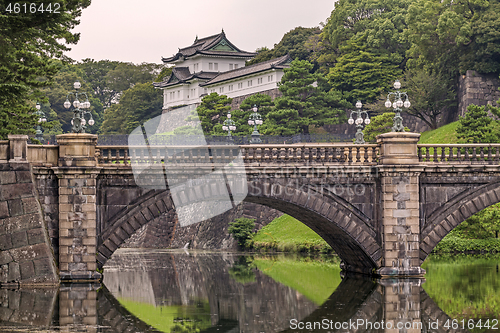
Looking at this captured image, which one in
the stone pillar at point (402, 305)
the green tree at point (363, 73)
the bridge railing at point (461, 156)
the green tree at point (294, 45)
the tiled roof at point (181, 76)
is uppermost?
the green tree at point (294, 45)

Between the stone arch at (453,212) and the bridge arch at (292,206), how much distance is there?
2.01 meters

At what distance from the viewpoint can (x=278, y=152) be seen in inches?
1123

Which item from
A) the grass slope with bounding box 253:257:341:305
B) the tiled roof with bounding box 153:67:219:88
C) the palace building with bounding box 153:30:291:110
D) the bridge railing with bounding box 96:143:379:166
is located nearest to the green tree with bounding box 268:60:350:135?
the grass slope with bounding box 253:257:341:305

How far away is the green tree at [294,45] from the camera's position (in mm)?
83625

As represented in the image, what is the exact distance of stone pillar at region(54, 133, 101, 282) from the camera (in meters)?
26.4

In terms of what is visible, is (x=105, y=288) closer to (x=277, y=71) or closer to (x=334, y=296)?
(x=334, y=296)

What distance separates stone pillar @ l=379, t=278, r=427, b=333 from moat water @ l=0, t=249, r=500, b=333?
29mm

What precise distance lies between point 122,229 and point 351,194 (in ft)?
30.4

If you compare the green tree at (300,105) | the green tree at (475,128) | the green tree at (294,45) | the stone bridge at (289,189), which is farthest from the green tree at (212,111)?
the stone bridge at (289,189)

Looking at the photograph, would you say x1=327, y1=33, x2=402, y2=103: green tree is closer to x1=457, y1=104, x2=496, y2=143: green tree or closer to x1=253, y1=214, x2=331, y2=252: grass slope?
x1=457, y1=104, x2=496, y2=143: green tree

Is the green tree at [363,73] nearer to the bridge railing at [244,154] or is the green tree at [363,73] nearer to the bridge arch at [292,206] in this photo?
the bridge railing at [244,154]

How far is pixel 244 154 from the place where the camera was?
1108 inches

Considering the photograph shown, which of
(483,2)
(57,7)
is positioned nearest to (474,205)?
(57,7)

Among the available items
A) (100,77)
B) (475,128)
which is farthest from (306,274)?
(100,77)
